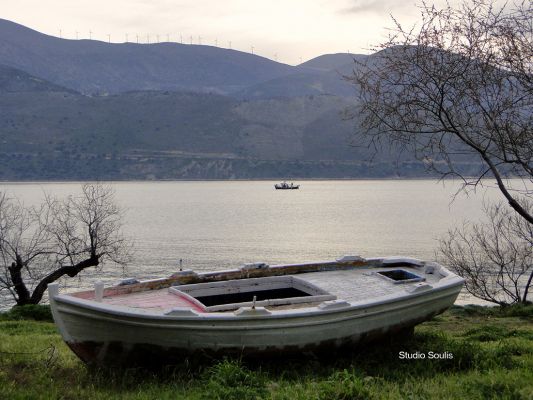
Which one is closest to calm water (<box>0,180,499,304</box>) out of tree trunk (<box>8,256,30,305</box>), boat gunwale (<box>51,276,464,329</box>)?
tree trunk (<box>8,256,30,305</box>)

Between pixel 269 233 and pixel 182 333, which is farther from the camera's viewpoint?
pixel 269 233

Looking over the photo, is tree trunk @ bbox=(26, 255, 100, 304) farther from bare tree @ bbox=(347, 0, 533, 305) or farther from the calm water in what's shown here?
bare tree @ bbox=(347, 0, 533, 305)

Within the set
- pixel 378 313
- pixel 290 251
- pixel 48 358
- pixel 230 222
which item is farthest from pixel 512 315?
pixel 230 222

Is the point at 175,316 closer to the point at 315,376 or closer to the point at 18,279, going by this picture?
the point at 315,376

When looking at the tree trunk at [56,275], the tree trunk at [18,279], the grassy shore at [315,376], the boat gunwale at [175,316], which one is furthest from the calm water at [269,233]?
the boat gunwale at [175,316]

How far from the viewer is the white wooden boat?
9125 mm

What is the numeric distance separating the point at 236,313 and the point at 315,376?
59.5 inches

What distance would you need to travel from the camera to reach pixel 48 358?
10.6 meters

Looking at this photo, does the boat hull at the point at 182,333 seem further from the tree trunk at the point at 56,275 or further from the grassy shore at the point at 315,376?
the tree trunk at the point at 56,275

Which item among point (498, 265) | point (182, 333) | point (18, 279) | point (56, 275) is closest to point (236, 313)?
point (182, 333)

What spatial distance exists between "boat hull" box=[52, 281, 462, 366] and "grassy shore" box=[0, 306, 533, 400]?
25cm

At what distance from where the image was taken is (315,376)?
9.44 metres

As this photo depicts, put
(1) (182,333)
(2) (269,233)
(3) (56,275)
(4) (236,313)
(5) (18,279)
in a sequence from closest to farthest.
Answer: (1) (182,333) < (4) (236,313) < (3) (56,275) < (5) (18,279) < (2) (269,233)

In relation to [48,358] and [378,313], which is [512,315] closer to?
[378,313]
